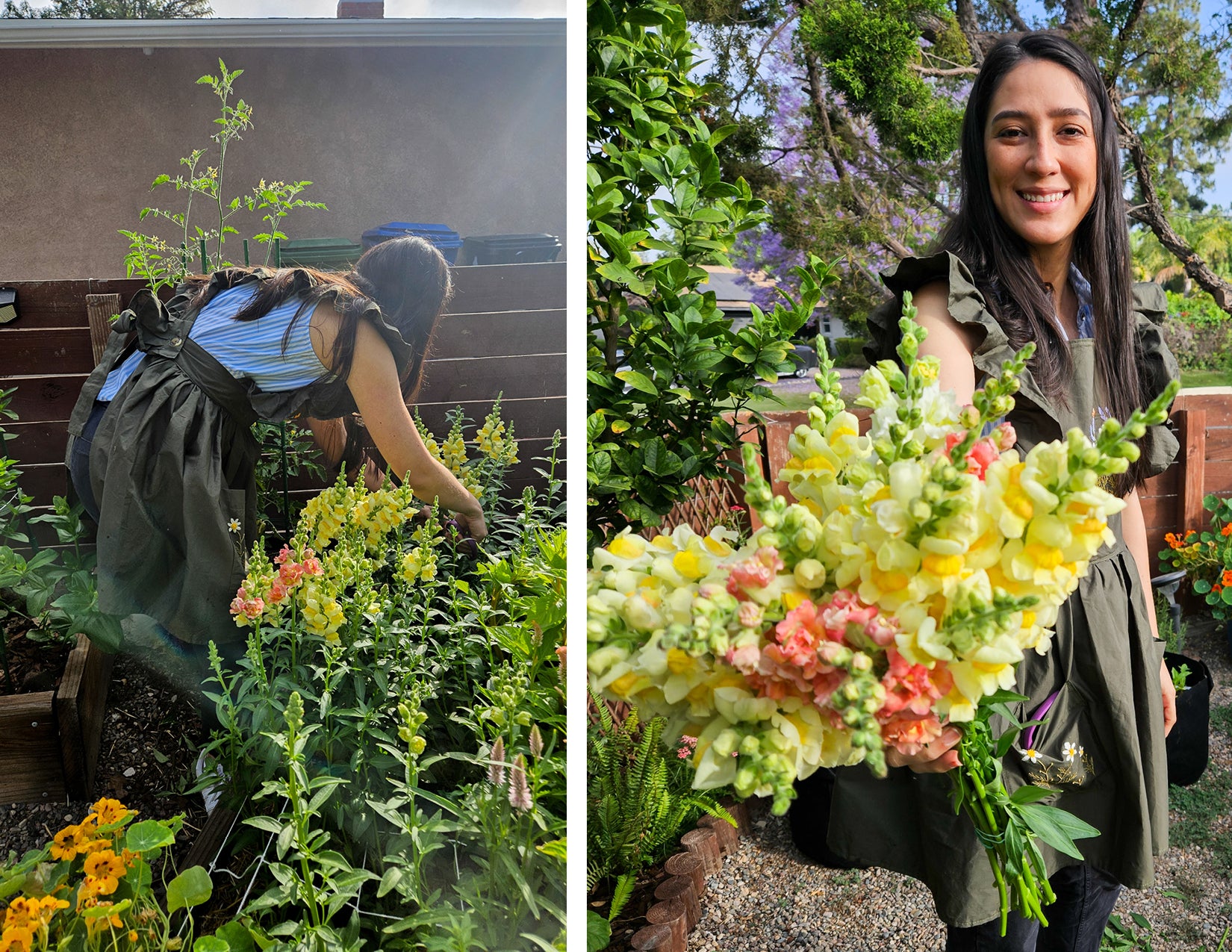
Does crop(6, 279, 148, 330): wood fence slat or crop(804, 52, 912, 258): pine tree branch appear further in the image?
crop(804, 52, 912, 258): pine tree branch

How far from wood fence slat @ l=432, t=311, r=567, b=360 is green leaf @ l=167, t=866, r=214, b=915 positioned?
0.50 m

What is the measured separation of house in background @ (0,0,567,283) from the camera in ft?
2.31

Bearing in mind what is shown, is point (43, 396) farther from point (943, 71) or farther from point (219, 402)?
point (943, 71)

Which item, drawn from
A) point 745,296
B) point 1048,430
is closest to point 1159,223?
point 745,296

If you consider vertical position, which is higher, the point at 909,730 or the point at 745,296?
the point at 745,296

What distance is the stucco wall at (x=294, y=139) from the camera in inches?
27.8

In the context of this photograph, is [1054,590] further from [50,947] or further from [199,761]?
[50,947]

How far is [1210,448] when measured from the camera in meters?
3.45

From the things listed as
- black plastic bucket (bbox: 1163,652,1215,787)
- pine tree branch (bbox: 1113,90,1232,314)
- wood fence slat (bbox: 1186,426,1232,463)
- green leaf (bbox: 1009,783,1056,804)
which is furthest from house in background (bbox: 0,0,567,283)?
pine tree branch (bbox: 1113,90,1232,314)

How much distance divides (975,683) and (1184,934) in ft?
6.72

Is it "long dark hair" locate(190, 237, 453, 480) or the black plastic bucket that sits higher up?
"long dark hair" locate(190, 237, 453, 480)

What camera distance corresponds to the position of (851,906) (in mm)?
2076

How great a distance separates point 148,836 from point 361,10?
2.40ft

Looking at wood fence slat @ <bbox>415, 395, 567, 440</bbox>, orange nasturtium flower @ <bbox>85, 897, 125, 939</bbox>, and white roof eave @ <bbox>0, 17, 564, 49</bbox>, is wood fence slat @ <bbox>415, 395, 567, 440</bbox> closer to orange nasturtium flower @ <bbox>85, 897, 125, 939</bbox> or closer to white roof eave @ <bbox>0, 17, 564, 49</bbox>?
white roof eave @ <bbox>0, 17, 564, 49</bbox>
